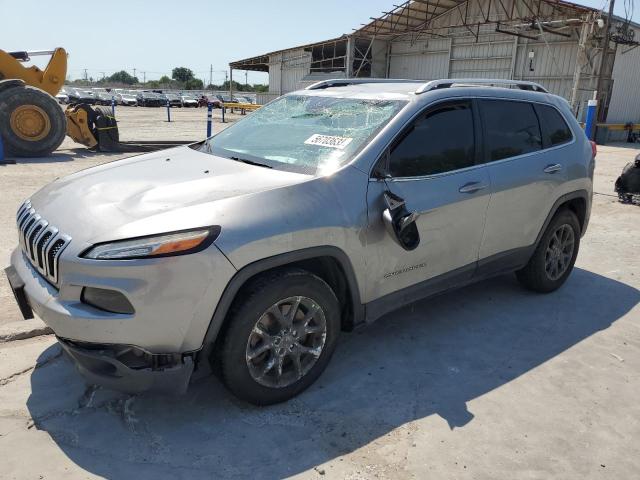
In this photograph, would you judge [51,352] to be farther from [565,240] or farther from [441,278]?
[565,240]

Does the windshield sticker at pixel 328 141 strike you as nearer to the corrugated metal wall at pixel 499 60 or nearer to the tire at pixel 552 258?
the tire at pixel 552 258

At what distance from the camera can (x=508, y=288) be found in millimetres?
4855

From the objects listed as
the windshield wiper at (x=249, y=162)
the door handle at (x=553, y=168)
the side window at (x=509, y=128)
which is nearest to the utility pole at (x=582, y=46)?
the door handle at (x=553, y=168)

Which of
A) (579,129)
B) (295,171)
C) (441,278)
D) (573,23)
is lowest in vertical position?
(441,278)

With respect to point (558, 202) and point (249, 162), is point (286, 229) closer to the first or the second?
point (249, 162)

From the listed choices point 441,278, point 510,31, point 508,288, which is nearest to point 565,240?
point 508,288

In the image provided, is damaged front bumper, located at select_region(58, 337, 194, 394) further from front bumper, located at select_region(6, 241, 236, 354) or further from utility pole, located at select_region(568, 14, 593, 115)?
utility pole, located at select_region(568, 14, 593, 115)

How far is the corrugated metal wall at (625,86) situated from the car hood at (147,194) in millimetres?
24123

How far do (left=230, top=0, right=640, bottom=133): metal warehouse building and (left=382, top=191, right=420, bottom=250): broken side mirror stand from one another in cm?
Result: 2091

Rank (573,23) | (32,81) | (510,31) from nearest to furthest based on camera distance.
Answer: (32,81)
(573,23)
(510,31)

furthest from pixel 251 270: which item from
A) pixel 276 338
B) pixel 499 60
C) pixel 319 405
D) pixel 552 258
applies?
pixel 499 60

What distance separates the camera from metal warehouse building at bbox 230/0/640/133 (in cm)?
2172

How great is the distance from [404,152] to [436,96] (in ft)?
1.73

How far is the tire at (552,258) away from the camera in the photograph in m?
4.48
